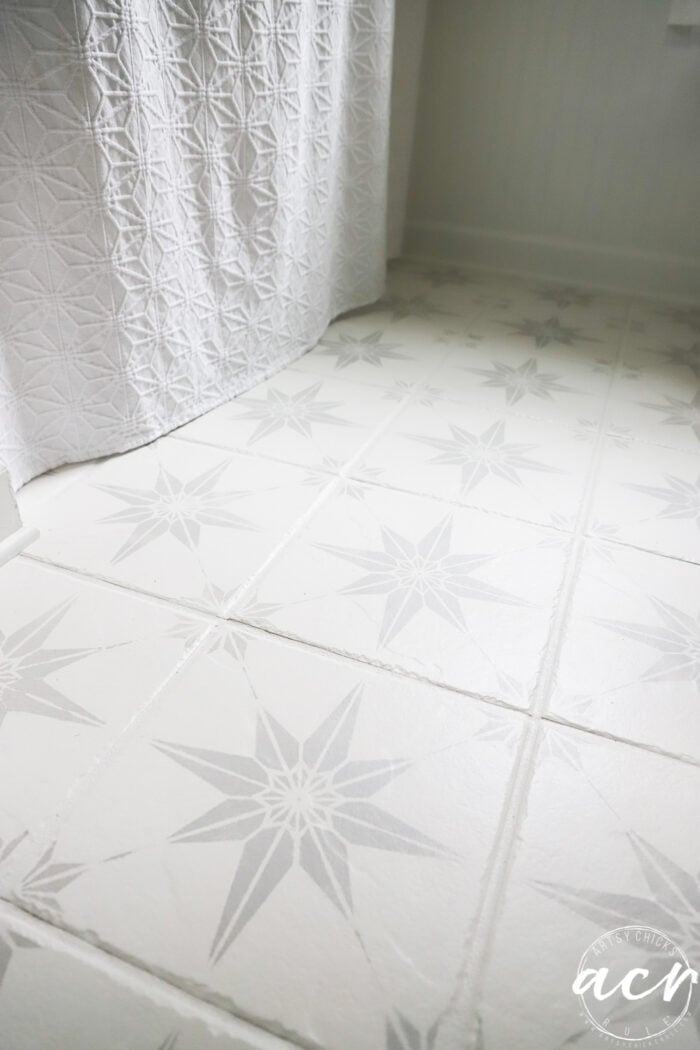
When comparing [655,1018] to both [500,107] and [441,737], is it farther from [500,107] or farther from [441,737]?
[500,107]

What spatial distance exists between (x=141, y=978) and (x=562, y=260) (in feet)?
5.78

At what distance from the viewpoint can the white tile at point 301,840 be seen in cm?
54

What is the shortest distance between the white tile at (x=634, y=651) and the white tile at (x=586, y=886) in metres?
0.03

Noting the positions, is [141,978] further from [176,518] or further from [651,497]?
[651,497]

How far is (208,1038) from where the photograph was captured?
507 mm

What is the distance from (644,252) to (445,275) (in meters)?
0.45

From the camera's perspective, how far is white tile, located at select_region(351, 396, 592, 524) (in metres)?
1.07

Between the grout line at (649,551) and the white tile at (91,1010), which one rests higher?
the grout line at (649,551)

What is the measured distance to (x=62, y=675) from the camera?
0.76 metres

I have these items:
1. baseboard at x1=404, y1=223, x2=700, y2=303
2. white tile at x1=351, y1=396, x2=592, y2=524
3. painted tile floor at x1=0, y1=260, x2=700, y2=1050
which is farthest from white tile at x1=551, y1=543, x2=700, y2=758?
baseboard at x1=404, y1=223, x2=700, y2=303

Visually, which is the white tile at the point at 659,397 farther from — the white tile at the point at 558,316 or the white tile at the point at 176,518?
the white tile at the point at 176,518

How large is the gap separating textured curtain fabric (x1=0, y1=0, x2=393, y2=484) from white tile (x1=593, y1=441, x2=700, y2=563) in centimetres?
59

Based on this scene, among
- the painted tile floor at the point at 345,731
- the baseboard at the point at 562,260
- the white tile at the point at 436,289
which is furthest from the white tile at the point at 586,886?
the baseboard at the point at 562,260

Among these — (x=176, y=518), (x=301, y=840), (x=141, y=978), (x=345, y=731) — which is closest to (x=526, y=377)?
(x=176, y=518)
